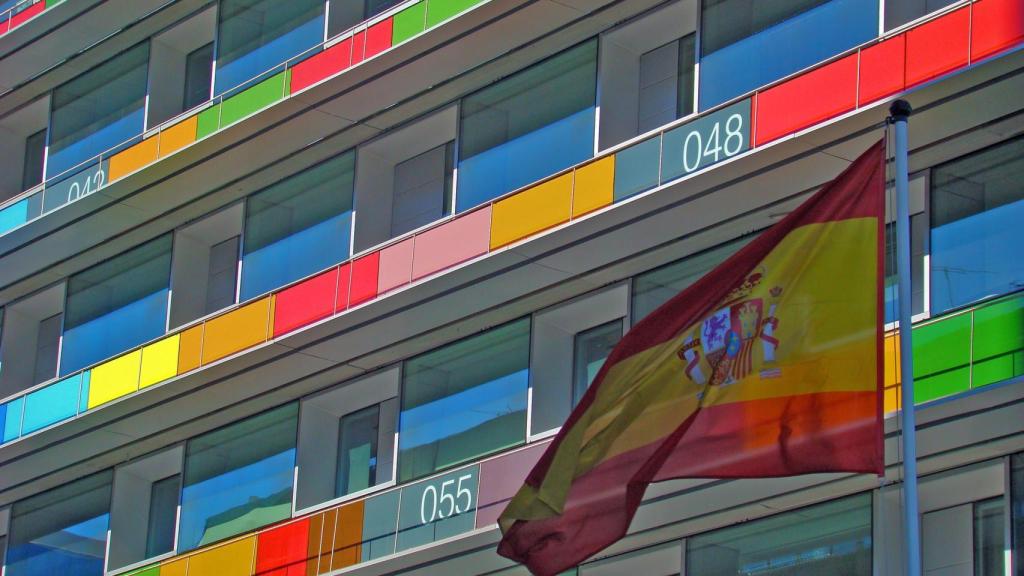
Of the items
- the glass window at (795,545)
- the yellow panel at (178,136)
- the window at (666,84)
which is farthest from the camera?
the yellow panel at (178,136)

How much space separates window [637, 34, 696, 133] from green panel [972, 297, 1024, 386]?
20.8 ft

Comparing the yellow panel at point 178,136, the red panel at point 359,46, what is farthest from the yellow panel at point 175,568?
the red panel at point 359,46

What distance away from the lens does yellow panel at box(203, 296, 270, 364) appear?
110 ft

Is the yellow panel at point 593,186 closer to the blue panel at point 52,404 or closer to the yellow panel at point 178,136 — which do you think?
the yellow panel at point 178,136

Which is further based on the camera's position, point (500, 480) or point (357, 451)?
point (357, 451)

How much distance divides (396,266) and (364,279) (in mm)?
619

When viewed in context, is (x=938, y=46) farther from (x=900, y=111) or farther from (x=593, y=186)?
(x=900, y=111)

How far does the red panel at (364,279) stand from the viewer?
31844mm

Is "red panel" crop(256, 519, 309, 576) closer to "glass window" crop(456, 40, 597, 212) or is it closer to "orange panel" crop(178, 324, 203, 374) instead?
"orange panel" crop(178, 324, 203, 374)

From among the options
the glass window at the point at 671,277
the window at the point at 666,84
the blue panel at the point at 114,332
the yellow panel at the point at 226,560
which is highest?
the window at the point at 666,84

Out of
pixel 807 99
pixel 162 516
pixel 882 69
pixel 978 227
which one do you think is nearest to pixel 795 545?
pixel 978 227

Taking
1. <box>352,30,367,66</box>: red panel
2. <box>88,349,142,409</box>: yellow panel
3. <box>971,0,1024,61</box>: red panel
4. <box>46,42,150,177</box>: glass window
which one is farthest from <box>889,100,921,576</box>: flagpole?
<box>46,42,150,177</box>: glass window

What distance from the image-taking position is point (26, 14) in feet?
131

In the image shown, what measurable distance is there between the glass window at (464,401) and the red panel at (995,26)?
→ 8.39 metres
